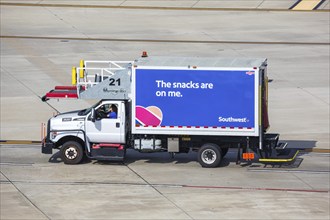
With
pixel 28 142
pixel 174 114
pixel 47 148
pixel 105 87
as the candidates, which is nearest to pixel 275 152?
pixel 174 114

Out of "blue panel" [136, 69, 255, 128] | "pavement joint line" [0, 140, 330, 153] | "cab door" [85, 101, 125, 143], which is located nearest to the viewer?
"blue panel" [136, 69, 255, 128]

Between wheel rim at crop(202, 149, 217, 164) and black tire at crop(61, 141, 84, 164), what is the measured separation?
3971 mm

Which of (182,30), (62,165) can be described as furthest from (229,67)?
(182,30)

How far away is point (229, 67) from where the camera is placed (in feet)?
95.5

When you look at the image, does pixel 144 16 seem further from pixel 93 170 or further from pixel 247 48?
pixel 93 170

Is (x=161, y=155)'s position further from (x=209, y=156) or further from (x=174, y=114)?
(x=174, y=114)

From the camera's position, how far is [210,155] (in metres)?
29.8

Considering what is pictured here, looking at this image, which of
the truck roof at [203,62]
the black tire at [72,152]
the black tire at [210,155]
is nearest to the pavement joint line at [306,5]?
the truck roof at [203,62]

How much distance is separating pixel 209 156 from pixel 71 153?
14.7 feet

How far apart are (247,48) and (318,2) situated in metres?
13.2

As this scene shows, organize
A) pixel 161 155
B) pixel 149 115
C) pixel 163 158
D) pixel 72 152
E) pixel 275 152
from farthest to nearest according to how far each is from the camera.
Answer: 1. pixel 161 155
2. pixel 163 158
3. pixel 275 152
4. pixel 72 152
5. pixel 149 115

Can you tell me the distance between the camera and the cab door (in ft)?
97.9

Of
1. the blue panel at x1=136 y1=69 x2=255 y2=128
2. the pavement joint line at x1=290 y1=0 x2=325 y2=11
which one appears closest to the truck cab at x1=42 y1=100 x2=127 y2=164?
the blue panel at x1=136 y1=69 x2=255 y2=128

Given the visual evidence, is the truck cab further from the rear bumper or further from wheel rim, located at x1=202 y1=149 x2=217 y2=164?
wheel rim, located at x1=202 y1=149 x2=217 y2=164
